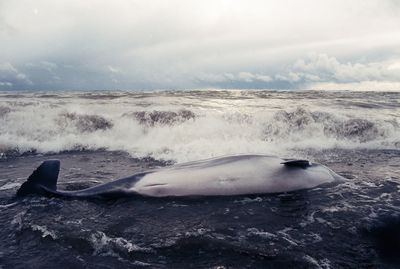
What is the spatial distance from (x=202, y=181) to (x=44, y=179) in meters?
3.17

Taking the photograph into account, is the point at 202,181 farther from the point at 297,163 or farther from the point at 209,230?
the point at 297,163

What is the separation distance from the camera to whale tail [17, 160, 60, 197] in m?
7.16

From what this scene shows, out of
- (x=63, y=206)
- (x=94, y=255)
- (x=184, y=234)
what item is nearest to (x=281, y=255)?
(x=184, y=234)

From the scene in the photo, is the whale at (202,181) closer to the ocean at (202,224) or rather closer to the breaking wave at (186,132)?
the ocean at (202,224)

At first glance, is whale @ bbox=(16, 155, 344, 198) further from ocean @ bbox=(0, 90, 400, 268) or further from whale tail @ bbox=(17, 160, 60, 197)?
ocean @ bbox=(0, 90, 400, 268)

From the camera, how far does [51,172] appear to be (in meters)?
7.21

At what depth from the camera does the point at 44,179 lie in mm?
7273

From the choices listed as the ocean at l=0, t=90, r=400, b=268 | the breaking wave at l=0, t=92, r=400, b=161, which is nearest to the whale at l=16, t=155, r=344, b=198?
the ocean at l=0, t=90, r=400, b=268

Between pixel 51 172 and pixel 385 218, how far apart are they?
20.4ft

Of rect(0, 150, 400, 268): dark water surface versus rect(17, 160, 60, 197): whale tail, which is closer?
rect(0, 150, 400, 268): dark water surface

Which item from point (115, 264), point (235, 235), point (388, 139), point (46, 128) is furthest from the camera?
point (46, 128)

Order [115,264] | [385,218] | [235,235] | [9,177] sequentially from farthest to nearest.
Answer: [9,177], [385,218], [235,235], [115,264]

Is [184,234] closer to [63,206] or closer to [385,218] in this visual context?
[63,206]

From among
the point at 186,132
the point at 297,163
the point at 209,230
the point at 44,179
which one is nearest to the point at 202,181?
the point at 209,230
